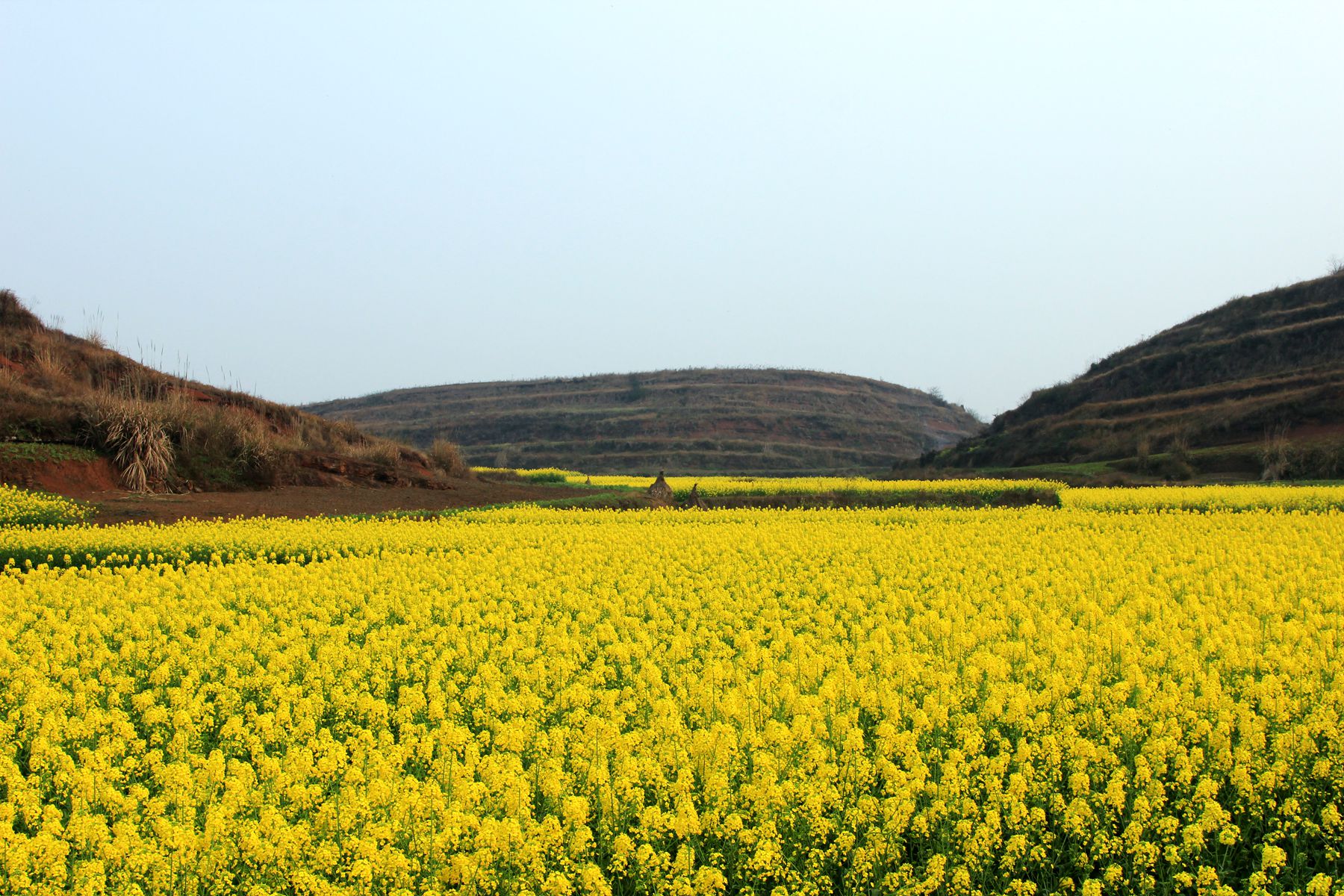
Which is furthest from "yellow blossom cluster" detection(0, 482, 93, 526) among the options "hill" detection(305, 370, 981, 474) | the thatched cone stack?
"hill" detection(305, 370, 981, 474)

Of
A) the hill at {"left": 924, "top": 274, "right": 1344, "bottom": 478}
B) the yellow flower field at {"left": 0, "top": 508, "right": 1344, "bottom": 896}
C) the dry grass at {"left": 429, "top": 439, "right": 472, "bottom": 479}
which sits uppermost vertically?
the hill at {"left": 924, "top": 274, "right": 1344, "bottom": 478}

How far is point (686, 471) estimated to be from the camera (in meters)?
64.4

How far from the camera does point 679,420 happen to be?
8600 cm

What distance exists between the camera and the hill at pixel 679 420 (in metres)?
74.6

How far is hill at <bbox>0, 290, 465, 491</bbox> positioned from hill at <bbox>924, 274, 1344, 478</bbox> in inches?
1145

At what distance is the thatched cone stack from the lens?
23406 mm

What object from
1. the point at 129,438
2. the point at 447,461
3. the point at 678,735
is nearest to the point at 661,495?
the point at 129,438

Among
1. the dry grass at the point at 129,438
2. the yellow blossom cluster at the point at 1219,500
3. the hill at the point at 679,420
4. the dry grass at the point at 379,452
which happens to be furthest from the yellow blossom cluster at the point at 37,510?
the hill at the point at 679,420

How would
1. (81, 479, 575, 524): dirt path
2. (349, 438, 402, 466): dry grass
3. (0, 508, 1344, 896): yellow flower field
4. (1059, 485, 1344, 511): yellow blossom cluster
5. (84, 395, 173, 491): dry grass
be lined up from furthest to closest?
(349, 438, 402, 466): dry grass < (84, 395, 173, 491): dry grass < (81, 479, 575, 524): dirt path < (1059, 485, 1344, 511): yellow blossom cluster < (0, 508, 1344, 896): yellow flower field

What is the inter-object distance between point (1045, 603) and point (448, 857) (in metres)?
6.35

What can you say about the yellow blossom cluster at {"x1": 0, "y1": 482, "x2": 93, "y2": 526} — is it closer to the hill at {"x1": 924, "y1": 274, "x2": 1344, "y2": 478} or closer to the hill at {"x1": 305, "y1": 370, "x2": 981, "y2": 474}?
the hill at {"x1": 924, "y1": 274, "x2": 1344, "y2": 478}

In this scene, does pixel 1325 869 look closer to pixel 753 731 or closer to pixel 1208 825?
pixel 1208 825

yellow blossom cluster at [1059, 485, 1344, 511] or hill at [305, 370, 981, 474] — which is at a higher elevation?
hill at [305, 370, 981, 474]

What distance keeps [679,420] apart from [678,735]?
81326 mm
